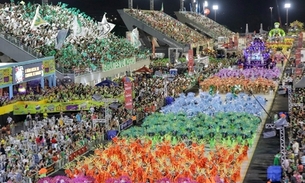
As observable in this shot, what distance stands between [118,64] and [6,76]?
1982 cm

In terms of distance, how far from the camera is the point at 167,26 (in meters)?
87.8

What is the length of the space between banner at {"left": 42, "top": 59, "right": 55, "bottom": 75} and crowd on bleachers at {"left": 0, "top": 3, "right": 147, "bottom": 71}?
2168mm

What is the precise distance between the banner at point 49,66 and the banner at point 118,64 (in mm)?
8309

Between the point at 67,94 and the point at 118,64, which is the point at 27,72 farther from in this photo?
the point at 118,64

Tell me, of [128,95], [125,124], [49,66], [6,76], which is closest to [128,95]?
[128,95]

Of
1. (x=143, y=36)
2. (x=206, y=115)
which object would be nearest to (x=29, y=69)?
(x=206, y=115)

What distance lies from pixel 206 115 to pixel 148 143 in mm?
7767

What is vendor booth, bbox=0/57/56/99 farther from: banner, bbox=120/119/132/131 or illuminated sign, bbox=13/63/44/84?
banner, bbox=120/119/132/131

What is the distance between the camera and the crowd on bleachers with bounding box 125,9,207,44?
274 feet

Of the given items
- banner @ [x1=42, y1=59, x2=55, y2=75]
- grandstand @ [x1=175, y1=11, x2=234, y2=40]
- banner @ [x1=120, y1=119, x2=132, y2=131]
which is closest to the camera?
banner @ [x1=120, y1=119, x2=132, y2=131]

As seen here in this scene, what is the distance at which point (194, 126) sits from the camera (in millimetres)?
31391

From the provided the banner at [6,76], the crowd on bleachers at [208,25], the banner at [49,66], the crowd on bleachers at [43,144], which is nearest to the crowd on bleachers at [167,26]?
the crowd on bleachers at [208,25]

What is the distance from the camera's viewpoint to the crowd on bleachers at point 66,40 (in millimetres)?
48750

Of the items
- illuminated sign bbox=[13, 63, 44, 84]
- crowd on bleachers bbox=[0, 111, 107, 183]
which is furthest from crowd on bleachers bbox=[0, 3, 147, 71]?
crowd on bleachers bbox=[0, 111, 107, 183]
